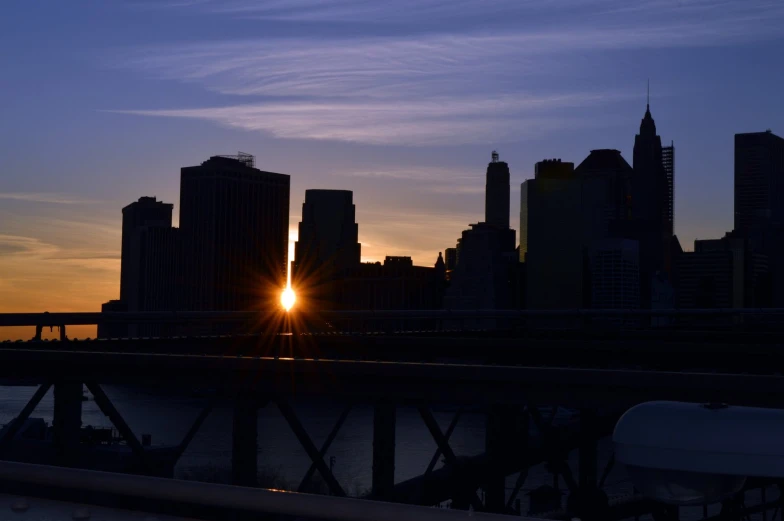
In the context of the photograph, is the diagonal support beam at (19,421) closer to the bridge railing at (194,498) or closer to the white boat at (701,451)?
the bridge railing at (194,498)

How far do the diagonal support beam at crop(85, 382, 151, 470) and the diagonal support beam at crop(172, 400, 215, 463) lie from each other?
0.19 m

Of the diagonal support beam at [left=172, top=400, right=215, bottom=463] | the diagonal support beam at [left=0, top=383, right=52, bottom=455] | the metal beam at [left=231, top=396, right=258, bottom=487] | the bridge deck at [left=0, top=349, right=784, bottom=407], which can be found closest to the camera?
the bridge deck at [left=0, top=349, right=784, bottom=407]

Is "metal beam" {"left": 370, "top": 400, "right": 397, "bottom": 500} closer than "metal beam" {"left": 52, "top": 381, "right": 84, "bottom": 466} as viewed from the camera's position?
Yes

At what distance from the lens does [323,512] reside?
2906 mm

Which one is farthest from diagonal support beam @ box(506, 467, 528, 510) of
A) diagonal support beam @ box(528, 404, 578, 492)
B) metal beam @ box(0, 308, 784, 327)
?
metal beam @ box(0, 308, 784, 327)

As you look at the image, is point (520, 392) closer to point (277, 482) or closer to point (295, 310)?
point (277, 482)

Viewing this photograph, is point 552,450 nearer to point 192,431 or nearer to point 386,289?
point 192,431

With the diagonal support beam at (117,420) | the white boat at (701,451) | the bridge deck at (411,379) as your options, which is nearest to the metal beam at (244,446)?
the bridge deck at (411,379)

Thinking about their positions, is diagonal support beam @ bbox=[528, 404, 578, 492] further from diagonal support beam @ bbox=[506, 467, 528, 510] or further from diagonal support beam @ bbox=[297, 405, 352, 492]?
diagonal support beam @ bbox=[297, 405, 352, 492]

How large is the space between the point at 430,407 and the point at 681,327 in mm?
16036

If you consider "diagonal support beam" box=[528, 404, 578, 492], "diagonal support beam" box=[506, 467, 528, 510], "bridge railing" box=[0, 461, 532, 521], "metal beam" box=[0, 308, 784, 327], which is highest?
"metal beam" box=[0, 308, 784, 327]

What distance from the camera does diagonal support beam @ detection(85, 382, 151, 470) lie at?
568 cm

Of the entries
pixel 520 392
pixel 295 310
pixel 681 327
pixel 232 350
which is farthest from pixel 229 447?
pixel 681 327

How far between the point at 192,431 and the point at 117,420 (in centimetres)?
54
